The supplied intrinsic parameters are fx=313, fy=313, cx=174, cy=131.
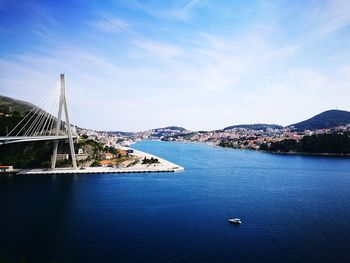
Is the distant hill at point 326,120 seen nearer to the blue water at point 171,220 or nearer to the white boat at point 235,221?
the blue water at point 171,220

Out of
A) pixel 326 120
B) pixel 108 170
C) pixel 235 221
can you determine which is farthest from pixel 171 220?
pixel 326 120

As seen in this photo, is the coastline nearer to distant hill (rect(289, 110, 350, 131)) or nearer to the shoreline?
the shoreline

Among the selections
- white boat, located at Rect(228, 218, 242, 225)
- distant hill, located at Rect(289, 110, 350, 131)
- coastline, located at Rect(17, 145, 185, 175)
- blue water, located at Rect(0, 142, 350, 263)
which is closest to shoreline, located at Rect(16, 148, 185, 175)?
coastline, located at Rect(17, 145, 185, 175)

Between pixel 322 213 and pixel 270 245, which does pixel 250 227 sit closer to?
pixel 270 245

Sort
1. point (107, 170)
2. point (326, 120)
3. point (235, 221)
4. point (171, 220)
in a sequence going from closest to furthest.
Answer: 1. point (235, 221)
2. point (171, 220)
3. point (107, 170)
4. point (326, 120)

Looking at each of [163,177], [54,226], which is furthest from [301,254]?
[163,177]

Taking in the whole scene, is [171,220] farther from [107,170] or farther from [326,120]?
[326,120]

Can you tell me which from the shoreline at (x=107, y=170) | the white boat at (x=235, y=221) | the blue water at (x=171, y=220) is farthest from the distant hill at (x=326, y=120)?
the white boat at (x=235, y=221)
